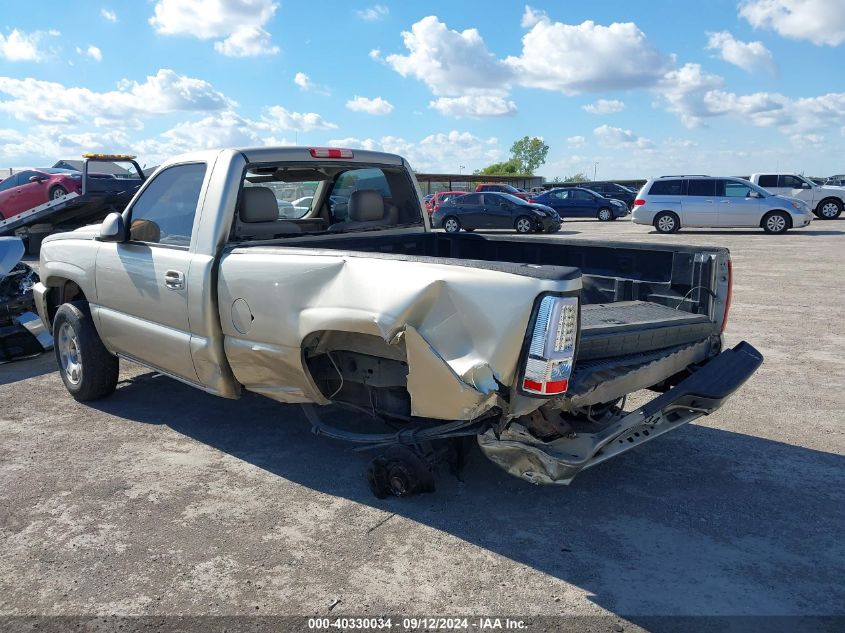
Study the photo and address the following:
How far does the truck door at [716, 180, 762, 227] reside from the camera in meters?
20.9

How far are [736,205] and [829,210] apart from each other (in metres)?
7.51

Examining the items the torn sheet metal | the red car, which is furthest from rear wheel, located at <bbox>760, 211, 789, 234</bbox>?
the torn sheet metal

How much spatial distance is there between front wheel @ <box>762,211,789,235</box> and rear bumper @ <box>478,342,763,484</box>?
754 inches

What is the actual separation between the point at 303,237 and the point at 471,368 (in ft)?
7.46

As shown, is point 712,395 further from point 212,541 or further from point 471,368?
point 212,541

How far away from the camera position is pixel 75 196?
15.0 m

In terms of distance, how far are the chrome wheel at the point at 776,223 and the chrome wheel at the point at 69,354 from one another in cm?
2021

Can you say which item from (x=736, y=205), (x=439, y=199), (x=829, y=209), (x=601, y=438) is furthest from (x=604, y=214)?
(x=601, y=438)

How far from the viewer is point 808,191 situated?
83.6ft

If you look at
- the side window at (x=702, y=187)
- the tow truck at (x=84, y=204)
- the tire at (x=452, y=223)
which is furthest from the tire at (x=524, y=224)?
the tow truck at (x=84, y=204)

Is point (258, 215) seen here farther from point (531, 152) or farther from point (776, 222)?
point (531, 152)

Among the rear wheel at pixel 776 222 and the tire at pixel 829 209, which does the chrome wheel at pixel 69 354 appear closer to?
the rear wheel at pixel 776 222

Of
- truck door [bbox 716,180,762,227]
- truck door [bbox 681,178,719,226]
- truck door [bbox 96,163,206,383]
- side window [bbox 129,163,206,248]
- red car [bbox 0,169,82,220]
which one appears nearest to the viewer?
truck door [bbox 96,163,206,383]

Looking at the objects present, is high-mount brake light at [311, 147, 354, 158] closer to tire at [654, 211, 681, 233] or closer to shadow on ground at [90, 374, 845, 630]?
shadow on ground at [90, 374, 845, 630]
